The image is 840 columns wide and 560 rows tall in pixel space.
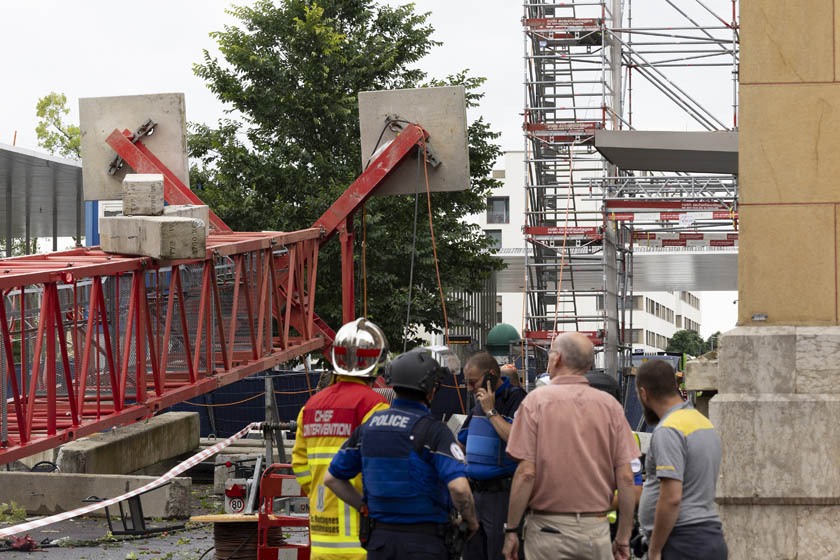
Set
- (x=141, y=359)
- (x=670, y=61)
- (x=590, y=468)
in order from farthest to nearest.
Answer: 1. (x=670, y=61)
2. (x=141, y=359)
3. (x=590, y=468)

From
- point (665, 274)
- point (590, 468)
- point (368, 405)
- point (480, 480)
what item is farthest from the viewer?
point (665, 274)

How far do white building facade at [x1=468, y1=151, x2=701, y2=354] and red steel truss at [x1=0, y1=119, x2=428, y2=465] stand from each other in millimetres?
29028

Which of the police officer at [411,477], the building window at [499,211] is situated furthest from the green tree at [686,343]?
the police officer at [411,477]

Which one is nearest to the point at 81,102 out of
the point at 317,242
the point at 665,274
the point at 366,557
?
the point at 317,242

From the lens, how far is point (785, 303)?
26.1ft

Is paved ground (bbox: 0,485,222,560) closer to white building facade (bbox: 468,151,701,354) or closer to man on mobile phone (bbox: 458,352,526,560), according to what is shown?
man on mobile phone (bbox: 458,352,526,560)

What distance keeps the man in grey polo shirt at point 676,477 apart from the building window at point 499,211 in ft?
283

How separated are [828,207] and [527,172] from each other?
1792 centimetres

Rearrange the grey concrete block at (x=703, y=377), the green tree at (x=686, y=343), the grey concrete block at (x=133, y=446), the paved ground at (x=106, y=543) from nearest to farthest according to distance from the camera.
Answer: the grey concrete block at (x=703, y=377)
the paved ground at (x=106, y=543)
the grey concrete block at (x=133, y=446)
the green tree at (x=686, y=343)

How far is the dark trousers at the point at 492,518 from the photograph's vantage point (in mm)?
7660

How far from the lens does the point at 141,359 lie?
1184cm

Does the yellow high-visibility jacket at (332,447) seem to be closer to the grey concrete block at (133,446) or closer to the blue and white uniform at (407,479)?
the blue and white uniform at (407,479)

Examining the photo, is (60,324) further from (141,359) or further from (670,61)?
(670,61)

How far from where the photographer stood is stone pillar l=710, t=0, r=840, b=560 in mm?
7738
